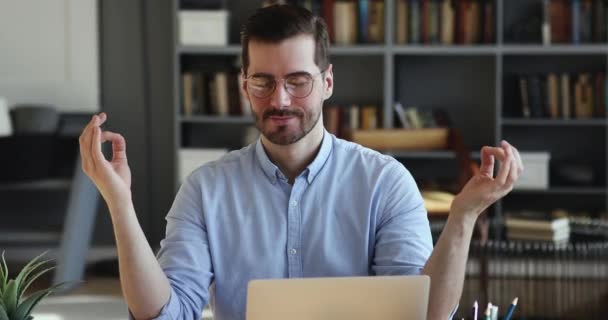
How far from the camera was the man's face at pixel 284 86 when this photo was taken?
6.24 ft

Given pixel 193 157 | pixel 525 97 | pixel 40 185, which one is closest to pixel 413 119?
pixel 525 97

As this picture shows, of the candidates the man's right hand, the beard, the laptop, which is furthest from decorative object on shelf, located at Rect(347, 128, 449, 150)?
the laptop

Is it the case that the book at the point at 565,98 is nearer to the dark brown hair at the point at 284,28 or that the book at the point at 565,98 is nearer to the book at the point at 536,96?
the book at the point at 536,96

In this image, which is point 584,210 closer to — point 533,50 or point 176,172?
point 533,50

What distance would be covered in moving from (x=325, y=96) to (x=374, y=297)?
2.00ft

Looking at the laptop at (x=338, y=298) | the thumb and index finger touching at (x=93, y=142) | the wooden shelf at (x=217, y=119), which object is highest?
the thumb and index finger touching at (x=93, y=142)

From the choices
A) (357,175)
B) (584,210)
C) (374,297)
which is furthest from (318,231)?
(584,210)

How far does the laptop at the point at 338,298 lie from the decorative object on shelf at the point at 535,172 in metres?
4.34

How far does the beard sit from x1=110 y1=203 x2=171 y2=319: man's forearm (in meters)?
0.31

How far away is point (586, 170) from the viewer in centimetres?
572

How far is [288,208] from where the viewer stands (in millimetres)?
2018

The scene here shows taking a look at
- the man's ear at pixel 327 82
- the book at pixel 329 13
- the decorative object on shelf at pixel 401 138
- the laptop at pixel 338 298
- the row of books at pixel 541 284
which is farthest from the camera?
the book at pixel 329 13

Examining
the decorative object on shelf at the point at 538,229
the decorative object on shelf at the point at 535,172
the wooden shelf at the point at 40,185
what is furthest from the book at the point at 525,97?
the wooden shelf at the point at 40,185

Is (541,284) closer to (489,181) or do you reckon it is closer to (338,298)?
(489,181)
